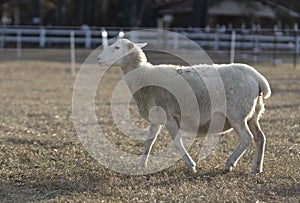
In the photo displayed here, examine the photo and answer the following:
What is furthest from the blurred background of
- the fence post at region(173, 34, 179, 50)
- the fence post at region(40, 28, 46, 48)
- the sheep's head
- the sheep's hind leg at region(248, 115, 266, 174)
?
the sheep's hind leg at region(248, 115, 266, 174)

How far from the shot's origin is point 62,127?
29.5 ft

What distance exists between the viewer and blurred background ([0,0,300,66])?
24.7 meters

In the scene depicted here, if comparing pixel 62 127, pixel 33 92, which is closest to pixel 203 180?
pixel 62 127

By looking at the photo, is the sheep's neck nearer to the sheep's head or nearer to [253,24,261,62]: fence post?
the sheep's head

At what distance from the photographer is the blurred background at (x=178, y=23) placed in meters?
24.7

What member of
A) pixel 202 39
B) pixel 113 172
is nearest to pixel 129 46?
pixel 113 172

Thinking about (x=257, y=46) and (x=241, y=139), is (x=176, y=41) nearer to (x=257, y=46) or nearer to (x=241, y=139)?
(x=257, y=46)

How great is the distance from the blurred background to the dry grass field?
807 centimetres

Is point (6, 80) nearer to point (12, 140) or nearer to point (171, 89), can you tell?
point (12, 140)

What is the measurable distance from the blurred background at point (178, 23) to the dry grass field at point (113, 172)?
8.07m

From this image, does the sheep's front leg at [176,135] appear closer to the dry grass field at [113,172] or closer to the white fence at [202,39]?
the dry grass field at [113,172]

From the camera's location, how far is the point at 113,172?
599cm

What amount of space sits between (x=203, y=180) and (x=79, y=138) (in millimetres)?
2788

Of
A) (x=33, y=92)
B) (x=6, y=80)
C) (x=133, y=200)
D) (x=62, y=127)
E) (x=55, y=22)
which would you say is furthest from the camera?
(x=55, y=22)
